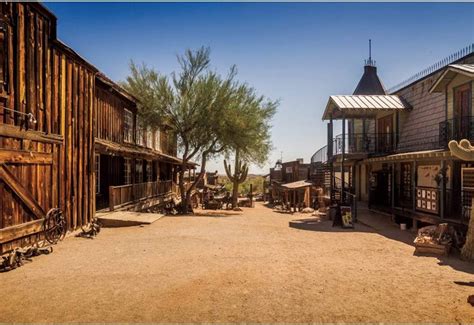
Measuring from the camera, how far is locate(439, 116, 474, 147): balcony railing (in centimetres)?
1276

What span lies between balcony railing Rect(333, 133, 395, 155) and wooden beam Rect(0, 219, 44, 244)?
14305 millimetres

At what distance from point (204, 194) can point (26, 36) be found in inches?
778

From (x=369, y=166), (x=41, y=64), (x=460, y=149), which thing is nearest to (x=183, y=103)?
(x=41, y=64)

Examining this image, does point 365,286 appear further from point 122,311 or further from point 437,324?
point 122,311

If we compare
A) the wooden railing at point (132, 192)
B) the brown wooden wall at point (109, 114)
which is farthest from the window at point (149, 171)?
the brown wooden wall at point (109, 114)

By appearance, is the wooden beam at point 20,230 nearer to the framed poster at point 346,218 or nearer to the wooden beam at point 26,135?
the wooden beam at point 26,135

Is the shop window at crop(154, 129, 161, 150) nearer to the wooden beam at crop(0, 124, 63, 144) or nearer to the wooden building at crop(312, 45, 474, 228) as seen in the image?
the wooden building at crop(312, 45, 474, 228)

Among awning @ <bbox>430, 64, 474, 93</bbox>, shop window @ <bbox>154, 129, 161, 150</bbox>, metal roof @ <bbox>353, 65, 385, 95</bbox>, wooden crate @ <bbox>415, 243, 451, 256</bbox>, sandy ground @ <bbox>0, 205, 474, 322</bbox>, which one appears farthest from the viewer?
metal roof @ <bbox>353, 65, 385, 95</bbox>

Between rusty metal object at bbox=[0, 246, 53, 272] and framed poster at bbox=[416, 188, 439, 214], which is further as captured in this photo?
framed poster at bbox=[416, 188, 439, 214]

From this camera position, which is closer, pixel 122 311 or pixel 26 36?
pixel 122 311

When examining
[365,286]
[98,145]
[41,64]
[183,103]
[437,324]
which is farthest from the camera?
[183,103]

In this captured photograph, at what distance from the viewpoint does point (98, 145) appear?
512 inches

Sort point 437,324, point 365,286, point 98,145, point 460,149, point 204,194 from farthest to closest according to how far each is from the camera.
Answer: point 204,194
point 98,145
point 460,149
point 365,286
point 437,324

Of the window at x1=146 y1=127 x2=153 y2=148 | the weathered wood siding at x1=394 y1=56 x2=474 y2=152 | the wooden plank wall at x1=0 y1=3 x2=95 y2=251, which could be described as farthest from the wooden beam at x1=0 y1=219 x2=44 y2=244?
the weathered wood siding at x1=394 y1=56 x2=474 y2=152
